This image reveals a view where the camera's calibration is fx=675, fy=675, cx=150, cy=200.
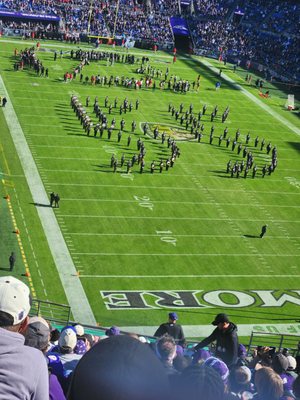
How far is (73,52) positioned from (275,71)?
19309mm

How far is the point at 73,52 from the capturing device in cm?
5597

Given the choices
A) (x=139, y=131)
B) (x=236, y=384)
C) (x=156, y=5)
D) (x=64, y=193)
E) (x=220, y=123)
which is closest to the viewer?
(x=236, y=384)

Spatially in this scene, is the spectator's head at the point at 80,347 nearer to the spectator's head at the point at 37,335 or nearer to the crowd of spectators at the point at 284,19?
the spectator's head at the point at 37,335

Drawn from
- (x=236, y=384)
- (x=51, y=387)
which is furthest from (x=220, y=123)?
(x=51, y=387)

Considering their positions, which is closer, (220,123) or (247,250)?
(247,250)

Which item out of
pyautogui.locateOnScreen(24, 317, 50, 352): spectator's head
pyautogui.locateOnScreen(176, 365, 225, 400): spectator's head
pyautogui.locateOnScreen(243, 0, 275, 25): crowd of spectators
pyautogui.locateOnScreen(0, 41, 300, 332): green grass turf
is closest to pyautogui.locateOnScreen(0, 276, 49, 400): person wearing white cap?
pyautogui.locateOnScreen(176, 365, 225, 400): spectator's head

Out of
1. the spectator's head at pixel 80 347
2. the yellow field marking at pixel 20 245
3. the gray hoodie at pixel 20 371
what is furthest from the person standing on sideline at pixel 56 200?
the gray hoodie at pixel 20 371

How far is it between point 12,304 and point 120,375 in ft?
3.04

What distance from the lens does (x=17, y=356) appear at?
3180mm

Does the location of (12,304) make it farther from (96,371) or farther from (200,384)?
(200,384)

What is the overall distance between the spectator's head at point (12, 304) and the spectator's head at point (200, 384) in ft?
2.84

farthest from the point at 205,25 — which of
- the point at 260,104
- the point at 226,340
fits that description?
the point at 226,340

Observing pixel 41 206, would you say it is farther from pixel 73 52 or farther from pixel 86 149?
pixel 73 52

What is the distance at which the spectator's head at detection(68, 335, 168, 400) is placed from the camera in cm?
265
